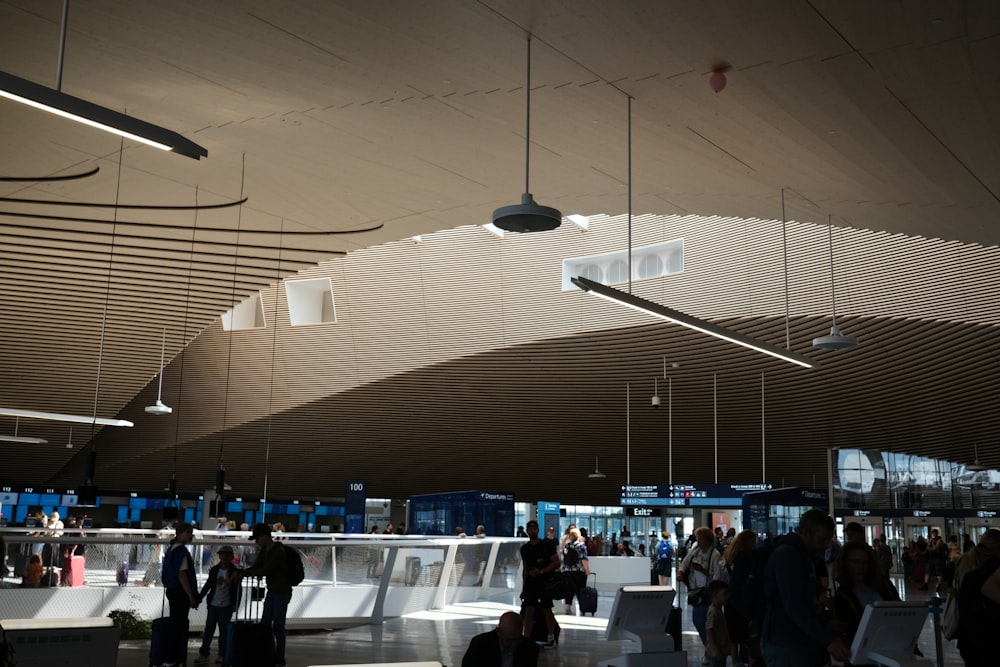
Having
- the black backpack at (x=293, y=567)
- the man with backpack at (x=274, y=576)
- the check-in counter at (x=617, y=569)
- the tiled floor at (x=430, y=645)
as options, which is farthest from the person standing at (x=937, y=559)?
the man with backpack at (x=274, y=576)

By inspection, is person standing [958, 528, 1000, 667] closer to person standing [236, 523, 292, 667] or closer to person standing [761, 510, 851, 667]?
person standing [761, 510, 851, 667]

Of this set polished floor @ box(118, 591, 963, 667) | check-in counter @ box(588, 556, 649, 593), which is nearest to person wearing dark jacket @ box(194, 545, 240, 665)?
polished floor @ box(118, 591, 963, 667)

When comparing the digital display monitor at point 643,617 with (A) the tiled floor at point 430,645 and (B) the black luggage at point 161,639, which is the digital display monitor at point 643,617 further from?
(B) the black luggage at point 161,639

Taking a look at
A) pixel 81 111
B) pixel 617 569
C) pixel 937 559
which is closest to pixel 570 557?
pixel 81 111

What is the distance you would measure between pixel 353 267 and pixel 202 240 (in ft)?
31.0

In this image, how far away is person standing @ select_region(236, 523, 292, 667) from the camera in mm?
9328

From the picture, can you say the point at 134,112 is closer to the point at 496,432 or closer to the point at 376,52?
the point at 376,52

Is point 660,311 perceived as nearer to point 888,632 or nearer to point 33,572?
point 888,632

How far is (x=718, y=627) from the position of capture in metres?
8.23

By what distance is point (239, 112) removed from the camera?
862cm

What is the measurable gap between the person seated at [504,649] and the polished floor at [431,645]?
357 cm

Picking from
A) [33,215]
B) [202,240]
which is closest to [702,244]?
[202,240]

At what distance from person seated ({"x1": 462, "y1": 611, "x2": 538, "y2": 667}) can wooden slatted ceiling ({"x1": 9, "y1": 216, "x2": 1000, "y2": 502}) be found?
12.1m

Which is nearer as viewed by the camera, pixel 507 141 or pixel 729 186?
pixel 507 141
